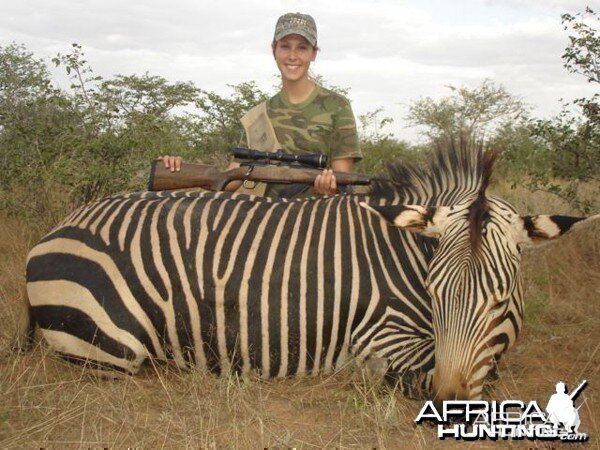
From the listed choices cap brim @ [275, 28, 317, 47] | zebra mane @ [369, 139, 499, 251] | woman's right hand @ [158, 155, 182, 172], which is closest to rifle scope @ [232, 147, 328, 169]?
woman's right hand @ [158, 155, 182, 172]

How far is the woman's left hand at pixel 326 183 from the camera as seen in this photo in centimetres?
407

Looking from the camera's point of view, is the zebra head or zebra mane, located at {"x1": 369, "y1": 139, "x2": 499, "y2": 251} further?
zebra mane, located at {"x1": 369, "y1": 139, "x2": 499, "y2": 251}

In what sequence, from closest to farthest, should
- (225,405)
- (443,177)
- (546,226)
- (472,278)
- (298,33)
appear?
1. (472,278)
2. (546,226)
3. (225,405)
4. (443,177)
5. (298,33)

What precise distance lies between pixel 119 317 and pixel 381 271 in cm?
132

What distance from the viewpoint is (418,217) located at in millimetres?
3047

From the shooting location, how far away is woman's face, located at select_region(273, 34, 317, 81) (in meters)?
4.81

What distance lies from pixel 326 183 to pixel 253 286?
972 millimetres

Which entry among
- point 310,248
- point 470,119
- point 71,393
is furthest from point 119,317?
point 470,119

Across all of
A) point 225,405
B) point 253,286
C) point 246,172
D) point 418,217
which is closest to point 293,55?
point 246,172

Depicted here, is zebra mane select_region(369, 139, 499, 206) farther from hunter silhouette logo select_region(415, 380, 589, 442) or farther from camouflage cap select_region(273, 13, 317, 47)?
camouflage cap select_region(273, 13, 317, 47)

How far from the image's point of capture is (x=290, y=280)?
11.1ft

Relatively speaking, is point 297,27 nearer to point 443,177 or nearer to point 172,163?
point 172,163

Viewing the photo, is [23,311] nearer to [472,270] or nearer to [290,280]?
[290,280]

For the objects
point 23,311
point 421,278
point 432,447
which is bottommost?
point 432,447
